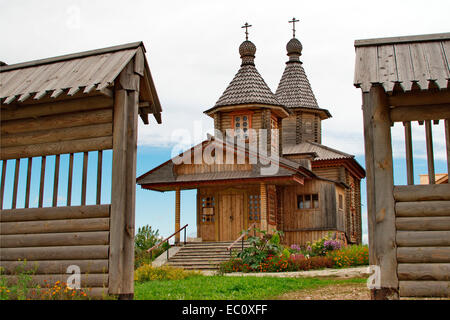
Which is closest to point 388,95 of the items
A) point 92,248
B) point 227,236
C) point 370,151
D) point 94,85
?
point 370,151

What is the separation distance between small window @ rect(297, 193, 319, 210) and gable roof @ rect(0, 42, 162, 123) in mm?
15435

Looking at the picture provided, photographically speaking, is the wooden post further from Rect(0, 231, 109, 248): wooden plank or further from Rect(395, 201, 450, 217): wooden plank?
Rect(395, 201, 450, 217): wooden plank

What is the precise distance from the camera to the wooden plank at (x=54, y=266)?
962 cm

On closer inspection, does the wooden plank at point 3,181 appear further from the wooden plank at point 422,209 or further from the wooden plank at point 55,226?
the wooden plank at point 422,209

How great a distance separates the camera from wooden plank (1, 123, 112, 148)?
10062 millimetres

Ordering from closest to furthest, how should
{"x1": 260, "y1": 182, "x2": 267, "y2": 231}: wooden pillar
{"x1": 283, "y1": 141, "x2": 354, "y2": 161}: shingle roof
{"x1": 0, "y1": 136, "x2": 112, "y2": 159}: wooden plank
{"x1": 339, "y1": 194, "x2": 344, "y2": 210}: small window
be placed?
{"x1": 0, "y1": 136, "x2": 112, "y2": 159}: wooden plank
{"x1": 260, "y1": 182, "x2": 267, "y2": 231}: wooden pillar
{"x1": 339, "y1": 194, "x2": 344, "y2": 210}: small window
{"x1": 283, "y1": 141, "x2": 354, "y2": 161}: shingle roof

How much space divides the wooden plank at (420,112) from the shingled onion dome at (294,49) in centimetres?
2717

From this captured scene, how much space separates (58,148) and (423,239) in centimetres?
682

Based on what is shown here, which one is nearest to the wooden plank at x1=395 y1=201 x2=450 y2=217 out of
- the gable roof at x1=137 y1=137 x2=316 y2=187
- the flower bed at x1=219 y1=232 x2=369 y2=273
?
the flower bed at x1=219 y1=232 x2=369 y2=273

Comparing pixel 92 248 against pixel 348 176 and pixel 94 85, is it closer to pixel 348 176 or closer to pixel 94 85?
pixel 94 85

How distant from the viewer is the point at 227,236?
78.9 ft

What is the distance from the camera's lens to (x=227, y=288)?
12.5 meters
